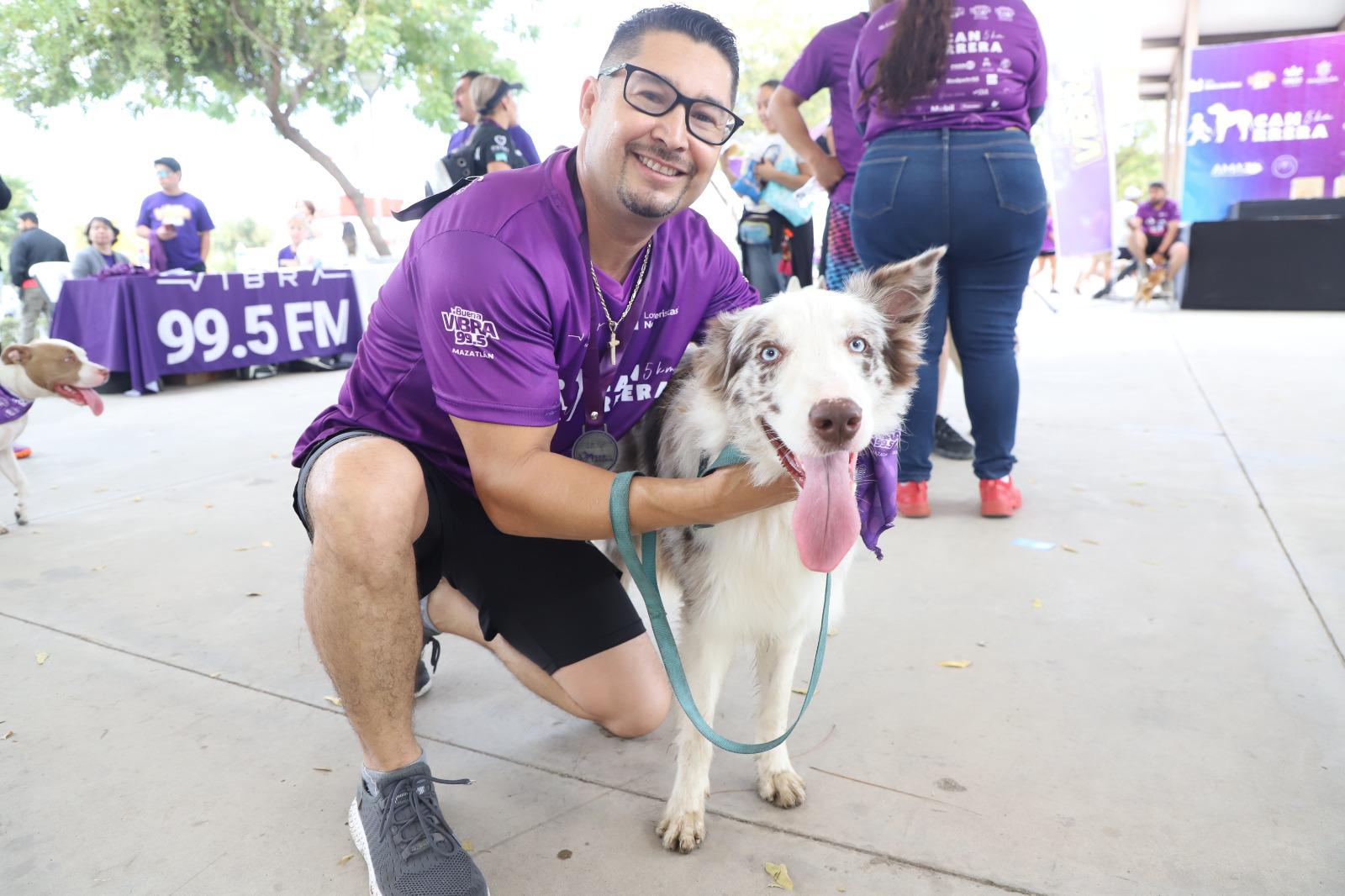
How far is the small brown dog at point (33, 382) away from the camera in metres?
4.73

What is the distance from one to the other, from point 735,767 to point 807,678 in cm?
51

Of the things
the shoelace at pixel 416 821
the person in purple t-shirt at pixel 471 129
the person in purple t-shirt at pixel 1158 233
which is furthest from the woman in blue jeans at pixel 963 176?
the person in purple t-shirt at pixel 1158 233

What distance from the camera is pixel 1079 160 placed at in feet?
56.5

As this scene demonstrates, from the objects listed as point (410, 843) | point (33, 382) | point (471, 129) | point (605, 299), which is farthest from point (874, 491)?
point (471, 129)

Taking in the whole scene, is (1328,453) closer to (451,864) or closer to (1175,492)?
(1175,492)

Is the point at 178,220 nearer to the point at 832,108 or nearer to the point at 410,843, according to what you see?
the point at 832,108

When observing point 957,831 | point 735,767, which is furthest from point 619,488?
point 957,831

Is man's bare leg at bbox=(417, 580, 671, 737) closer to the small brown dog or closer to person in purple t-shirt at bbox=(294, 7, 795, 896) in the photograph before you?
person in purple t-shirt at bbox=(294, 7, 795, 896)

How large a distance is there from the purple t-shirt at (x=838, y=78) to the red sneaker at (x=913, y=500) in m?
1.65

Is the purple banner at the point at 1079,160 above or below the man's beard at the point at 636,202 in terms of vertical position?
above

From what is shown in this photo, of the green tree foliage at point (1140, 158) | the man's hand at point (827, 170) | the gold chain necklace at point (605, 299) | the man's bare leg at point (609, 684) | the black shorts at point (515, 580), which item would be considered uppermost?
the green tree foliage at point (1140, 158)

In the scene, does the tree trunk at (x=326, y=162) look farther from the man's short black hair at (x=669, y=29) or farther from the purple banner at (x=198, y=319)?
the man's short black hair at (x=669, y=29)

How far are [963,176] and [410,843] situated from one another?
3349mm

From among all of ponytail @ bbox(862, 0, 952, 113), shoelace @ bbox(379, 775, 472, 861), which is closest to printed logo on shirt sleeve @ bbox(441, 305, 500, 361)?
shoelace @ bbox(379, 775, 472, 861)
